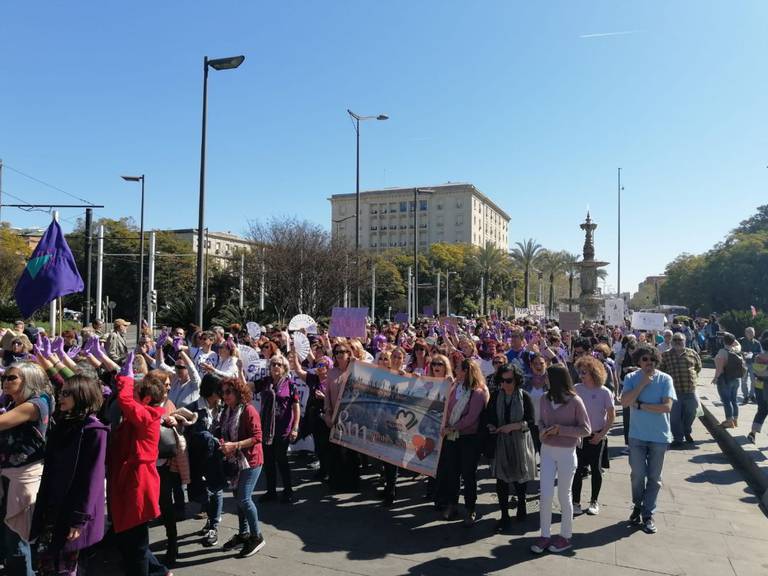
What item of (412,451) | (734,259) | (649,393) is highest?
(734,259)

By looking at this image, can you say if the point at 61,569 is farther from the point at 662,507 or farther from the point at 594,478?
the point at 662,507

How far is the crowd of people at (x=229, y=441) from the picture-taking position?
4047mm

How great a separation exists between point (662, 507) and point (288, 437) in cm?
425

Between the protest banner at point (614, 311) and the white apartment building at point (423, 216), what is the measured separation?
89.3m

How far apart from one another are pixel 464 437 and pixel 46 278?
8307 mm

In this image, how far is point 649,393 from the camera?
604 cm

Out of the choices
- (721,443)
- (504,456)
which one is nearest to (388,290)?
(721,443)

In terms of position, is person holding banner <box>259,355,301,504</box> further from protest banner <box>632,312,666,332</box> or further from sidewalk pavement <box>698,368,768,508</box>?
protest banner <box>632,312,666,332</box>

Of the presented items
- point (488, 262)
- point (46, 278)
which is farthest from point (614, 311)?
point (488, 262)

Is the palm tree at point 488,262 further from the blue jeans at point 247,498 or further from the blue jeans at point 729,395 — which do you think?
the blue jeans at point 247,498

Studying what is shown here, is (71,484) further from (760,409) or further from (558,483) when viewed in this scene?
(760,409)

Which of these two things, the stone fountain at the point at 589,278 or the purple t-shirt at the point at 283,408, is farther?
the stone fountain at the point at 589,278

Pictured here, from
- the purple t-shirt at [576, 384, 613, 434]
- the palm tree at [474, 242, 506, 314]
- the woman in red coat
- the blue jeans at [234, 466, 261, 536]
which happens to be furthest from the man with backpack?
the palm tree at [474, 242, 506, 314]

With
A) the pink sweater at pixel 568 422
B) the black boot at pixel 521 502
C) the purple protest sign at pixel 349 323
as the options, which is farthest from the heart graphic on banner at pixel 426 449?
the purple protest sign at pixel 349 323
